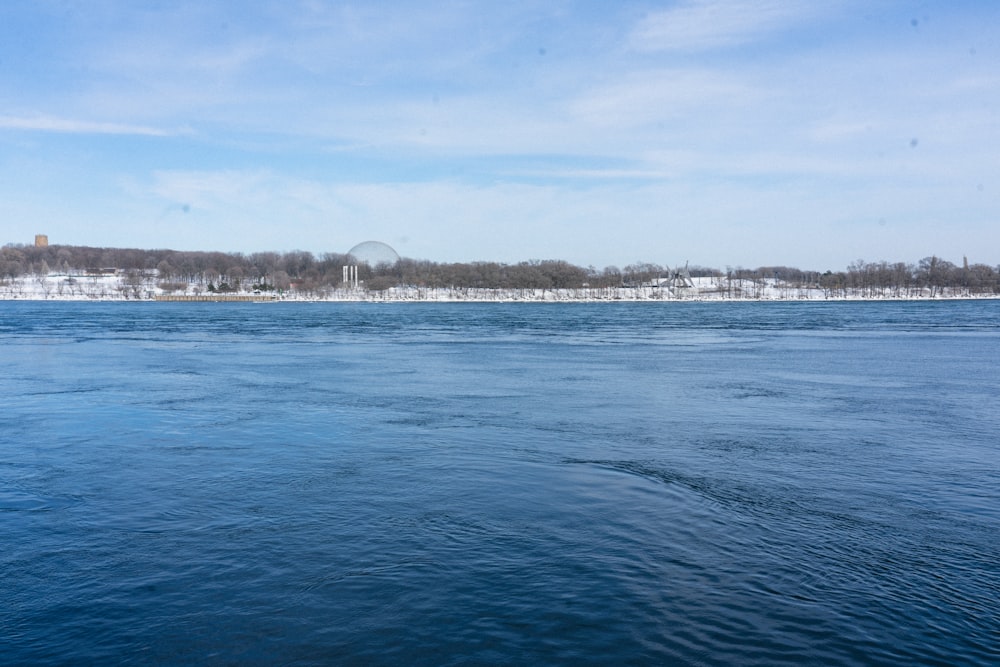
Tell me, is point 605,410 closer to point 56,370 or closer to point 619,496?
point 619,496

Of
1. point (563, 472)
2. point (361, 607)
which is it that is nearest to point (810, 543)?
point (563, 472)

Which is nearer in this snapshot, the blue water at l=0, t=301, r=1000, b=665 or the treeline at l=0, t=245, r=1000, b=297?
the blue water at l=0, t=301, r=1000, b=665

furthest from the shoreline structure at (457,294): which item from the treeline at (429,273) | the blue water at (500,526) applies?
the blue water at (500,526)

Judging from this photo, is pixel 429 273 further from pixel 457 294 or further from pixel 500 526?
pixel 500 526

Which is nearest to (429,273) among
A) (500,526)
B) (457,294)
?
(457,294)

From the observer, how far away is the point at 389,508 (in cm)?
943

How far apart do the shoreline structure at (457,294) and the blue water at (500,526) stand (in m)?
109

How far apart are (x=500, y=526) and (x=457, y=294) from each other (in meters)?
126

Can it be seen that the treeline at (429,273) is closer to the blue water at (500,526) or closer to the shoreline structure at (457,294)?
the shoreline structure at (457,294)

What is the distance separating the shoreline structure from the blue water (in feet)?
359

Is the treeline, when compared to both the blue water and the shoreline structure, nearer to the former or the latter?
the shoreline structure

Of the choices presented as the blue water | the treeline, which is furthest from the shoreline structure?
the blue water

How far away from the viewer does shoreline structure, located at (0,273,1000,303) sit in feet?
427

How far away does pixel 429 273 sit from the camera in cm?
14962
